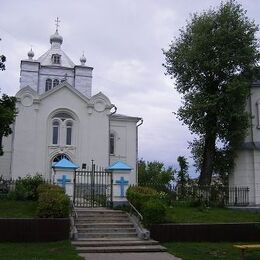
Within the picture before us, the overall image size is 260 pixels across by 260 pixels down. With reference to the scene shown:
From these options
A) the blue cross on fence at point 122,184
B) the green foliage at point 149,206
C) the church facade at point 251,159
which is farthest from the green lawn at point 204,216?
the church facade at point 251,159

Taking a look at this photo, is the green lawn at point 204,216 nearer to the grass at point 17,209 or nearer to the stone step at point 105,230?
the stone step at point 105,230

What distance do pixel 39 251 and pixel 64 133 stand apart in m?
26.5

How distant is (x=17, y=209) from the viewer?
59.7 ft

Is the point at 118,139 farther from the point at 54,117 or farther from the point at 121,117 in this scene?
the point at 54,117

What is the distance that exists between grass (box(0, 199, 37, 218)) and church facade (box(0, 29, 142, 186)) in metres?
Result: 17.0

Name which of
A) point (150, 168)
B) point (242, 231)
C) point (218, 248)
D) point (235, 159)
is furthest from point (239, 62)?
point (150, 168)

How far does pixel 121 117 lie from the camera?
42812 millimetres

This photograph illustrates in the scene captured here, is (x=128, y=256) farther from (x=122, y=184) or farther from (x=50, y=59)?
(x=50, y=59)

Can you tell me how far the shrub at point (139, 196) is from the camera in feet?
59.0

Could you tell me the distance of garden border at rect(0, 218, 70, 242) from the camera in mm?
14898

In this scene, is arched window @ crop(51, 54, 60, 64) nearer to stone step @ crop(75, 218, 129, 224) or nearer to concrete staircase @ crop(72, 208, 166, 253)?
concrete staircase @ crop(72, 208, 166, 253)

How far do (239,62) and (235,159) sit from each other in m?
6.16

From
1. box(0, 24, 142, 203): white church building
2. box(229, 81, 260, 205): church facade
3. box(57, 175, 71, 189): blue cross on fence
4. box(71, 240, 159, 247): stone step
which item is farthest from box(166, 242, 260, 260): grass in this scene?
box(0, 24, 142, 203): white church building

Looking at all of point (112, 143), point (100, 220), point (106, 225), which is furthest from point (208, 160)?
point (112, 143)
